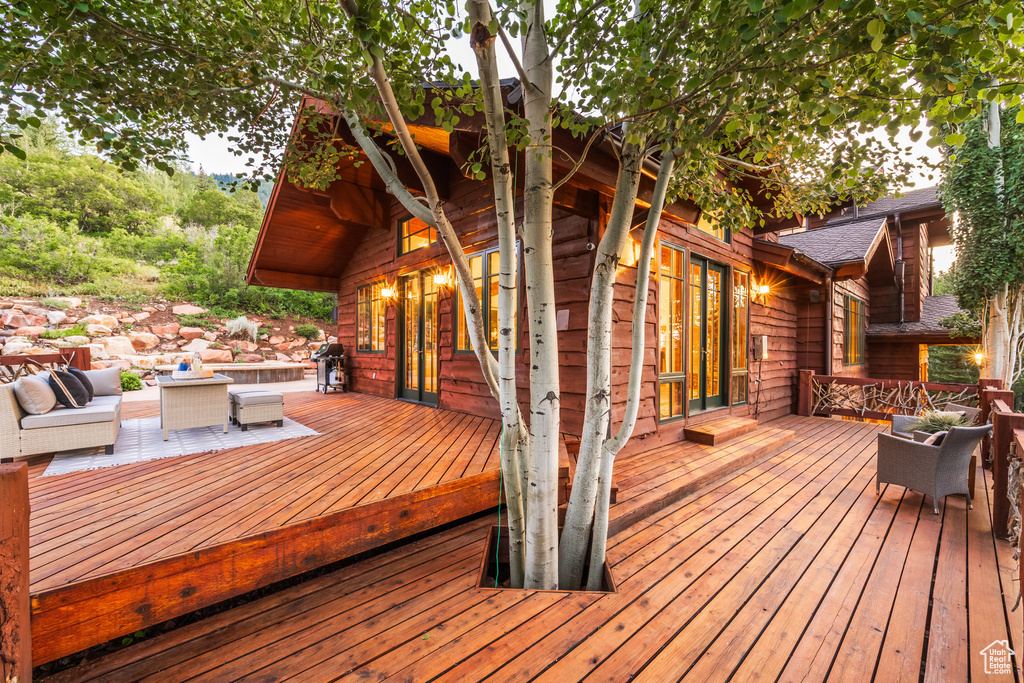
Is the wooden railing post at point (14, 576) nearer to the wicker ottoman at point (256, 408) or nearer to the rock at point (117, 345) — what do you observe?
the wicker ottoman at point (256, 408)

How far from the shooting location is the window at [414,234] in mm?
5879

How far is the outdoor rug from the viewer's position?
3025 mm

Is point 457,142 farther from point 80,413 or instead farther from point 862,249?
point 862,249

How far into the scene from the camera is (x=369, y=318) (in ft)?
25.0

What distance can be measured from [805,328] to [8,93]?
31.8ft

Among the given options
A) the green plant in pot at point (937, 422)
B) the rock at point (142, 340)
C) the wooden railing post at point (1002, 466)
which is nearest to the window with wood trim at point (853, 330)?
the green plant in pot at point (937, 422)

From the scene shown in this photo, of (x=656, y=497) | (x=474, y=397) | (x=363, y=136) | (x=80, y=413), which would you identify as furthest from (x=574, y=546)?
(x=80, y=413)

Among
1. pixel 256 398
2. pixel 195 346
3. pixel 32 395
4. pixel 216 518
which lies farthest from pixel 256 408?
pixel 195 346

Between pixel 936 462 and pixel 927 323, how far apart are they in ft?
33.3

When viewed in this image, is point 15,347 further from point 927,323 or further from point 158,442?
point 927,323

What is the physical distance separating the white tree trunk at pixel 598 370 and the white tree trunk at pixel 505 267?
0.31 metres

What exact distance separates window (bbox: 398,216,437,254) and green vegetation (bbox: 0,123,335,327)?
30.2 feet

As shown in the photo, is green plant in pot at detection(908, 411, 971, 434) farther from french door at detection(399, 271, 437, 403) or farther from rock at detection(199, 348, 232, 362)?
rock at detection(199, 348, 232, 362)

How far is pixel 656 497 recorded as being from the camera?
2979 mm
